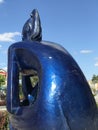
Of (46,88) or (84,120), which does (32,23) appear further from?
(84,120)

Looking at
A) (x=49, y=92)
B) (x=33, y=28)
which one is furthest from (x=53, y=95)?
(x=33, y=28)

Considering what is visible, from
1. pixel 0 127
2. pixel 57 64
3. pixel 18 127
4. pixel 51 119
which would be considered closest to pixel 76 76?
pixel 57 64

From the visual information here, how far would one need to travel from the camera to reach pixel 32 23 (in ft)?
20.5

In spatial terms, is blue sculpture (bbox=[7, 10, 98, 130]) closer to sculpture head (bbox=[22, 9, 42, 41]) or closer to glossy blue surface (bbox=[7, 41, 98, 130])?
glossy blue surface (bbox=[7, 41, 98, 130])

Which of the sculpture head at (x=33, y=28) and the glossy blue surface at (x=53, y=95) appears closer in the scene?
the glossy blue surface at (x=53, y=95)

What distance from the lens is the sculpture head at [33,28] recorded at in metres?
6.13

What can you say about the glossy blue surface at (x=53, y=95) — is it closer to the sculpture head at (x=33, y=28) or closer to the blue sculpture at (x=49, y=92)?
the blue sculpture at (x=49, y=92)

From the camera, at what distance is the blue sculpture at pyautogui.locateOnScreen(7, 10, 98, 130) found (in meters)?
5.11

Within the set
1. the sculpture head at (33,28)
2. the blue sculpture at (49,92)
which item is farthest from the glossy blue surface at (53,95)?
the sculpture head at (33,28)

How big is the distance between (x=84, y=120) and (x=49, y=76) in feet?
2.38

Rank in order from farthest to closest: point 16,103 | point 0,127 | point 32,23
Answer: point 0,127 < point 32,23 < point 16,103

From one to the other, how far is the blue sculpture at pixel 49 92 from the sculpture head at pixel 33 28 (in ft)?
0.87

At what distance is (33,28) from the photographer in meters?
6.18

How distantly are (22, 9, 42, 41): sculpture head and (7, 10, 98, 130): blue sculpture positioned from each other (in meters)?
0.26
